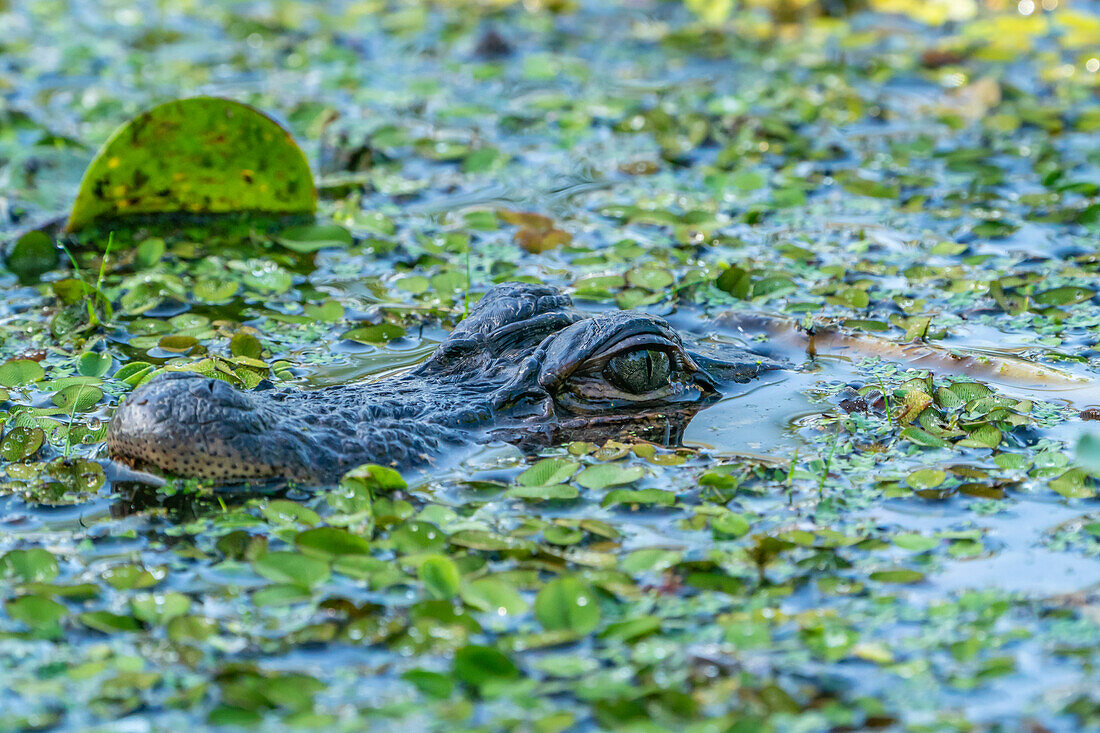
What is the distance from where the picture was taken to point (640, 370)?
426cm

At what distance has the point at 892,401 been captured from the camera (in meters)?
4.47

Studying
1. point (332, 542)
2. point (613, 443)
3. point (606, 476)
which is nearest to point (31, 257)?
point (332, 542)

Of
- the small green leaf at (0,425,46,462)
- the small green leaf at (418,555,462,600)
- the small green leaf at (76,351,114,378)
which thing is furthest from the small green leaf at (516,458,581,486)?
the small green leaf at (76,351,114,378)

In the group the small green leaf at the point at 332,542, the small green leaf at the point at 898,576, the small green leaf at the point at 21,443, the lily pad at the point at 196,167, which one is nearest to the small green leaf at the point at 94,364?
the small green leaf at the point at 21,443

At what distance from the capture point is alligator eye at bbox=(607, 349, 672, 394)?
166 inches

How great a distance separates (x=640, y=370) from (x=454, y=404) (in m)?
0.68

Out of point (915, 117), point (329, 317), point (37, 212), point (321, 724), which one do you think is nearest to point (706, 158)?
point (915, 117)

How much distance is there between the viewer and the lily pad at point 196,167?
→ 6.08m

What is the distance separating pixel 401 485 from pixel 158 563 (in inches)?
29.9

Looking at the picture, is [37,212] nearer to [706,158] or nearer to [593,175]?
[593,175]

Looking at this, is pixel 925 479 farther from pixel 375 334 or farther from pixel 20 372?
pixel 20 372

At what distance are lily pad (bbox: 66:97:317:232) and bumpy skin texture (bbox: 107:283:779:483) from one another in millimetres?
2248

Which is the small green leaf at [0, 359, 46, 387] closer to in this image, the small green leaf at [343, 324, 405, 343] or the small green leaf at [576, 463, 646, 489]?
the small green leaf at [343, 324, 405, 343]

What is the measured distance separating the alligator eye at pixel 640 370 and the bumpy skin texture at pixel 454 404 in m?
0.03
